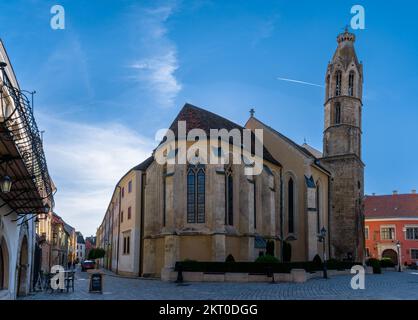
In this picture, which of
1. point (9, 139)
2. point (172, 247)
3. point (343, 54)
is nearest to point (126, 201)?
point (172, 247)

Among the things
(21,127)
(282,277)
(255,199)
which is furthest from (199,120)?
(21,127)

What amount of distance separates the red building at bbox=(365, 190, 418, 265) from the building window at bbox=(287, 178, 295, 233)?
35066 mm

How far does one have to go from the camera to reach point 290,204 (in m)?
42.6

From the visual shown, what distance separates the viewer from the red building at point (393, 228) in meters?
70.3

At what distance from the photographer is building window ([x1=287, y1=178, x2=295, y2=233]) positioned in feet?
138

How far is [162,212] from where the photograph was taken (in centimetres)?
3459

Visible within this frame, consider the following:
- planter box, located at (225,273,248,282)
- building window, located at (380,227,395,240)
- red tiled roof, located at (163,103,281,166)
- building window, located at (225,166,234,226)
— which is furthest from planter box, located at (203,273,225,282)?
building window, located at (380,227,395,240)

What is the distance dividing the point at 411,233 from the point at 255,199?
44279 mm

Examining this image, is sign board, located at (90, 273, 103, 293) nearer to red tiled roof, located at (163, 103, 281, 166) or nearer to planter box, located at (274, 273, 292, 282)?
planter box, located at (274, 273, 292, 282)

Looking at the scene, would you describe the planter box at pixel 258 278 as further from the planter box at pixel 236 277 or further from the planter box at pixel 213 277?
Result: the planter box at pixel 213 277

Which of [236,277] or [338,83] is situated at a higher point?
[338,83]

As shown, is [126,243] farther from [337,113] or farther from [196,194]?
[337,113]

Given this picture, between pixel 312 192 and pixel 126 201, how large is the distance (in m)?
17.3
